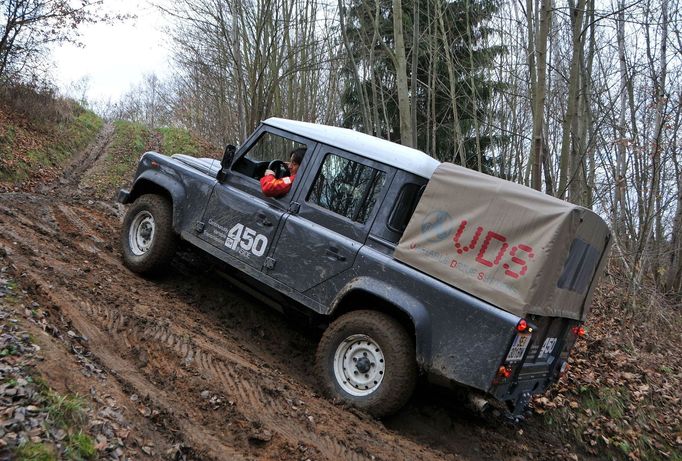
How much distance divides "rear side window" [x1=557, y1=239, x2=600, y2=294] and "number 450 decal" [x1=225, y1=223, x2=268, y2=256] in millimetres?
2726

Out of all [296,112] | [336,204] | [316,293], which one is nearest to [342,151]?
[336,204]

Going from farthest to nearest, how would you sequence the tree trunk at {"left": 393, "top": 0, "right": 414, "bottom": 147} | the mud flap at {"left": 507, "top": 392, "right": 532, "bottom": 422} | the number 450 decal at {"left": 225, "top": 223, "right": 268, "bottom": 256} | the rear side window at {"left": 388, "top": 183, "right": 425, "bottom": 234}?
the tree trunk at {"left": 393, "top": 0, "right": 414, "bottom": 147} → the number 450 decal at {"left": 225, "top": 223, "right": 268, "bottom": 256} → the rear side window at {"left": 388, "top": 183, "right": 425, "bottom": 234} → the mud flap at {"left": 507, "top": 392, "right": 532, "bottom": 422}

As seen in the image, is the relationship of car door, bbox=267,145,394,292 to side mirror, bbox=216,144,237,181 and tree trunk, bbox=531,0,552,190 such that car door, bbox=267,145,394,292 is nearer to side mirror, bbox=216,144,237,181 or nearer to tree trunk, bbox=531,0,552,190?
side mirror, bbox=216,144,237,181

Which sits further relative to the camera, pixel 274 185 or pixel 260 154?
pixel 260 154

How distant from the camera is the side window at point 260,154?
567 centimetres

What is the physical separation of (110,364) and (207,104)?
2898cm

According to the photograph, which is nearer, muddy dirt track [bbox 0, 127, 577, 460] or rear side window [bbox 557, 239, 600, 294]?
muddy dirt track [bbox 0, 127, 577, 460]

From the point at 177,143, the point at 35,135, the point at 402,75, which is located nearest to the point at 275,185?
the point at 402,75

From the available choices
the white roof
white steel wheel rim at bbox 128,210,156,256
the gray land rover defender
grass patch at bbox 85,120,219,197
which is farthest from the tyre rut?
grass patch at bbox 85,120,219,197

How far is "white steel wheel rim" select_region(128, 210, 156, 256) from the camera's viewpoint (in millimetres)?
6211

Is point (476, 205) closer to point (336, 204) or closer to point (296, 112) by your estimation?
point (336, 204)

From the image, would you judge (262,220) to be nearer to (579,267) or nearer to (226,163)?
(226,163)

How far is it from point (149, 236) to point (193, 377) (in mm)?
2555

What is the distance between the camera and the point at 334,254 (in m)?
4.80
